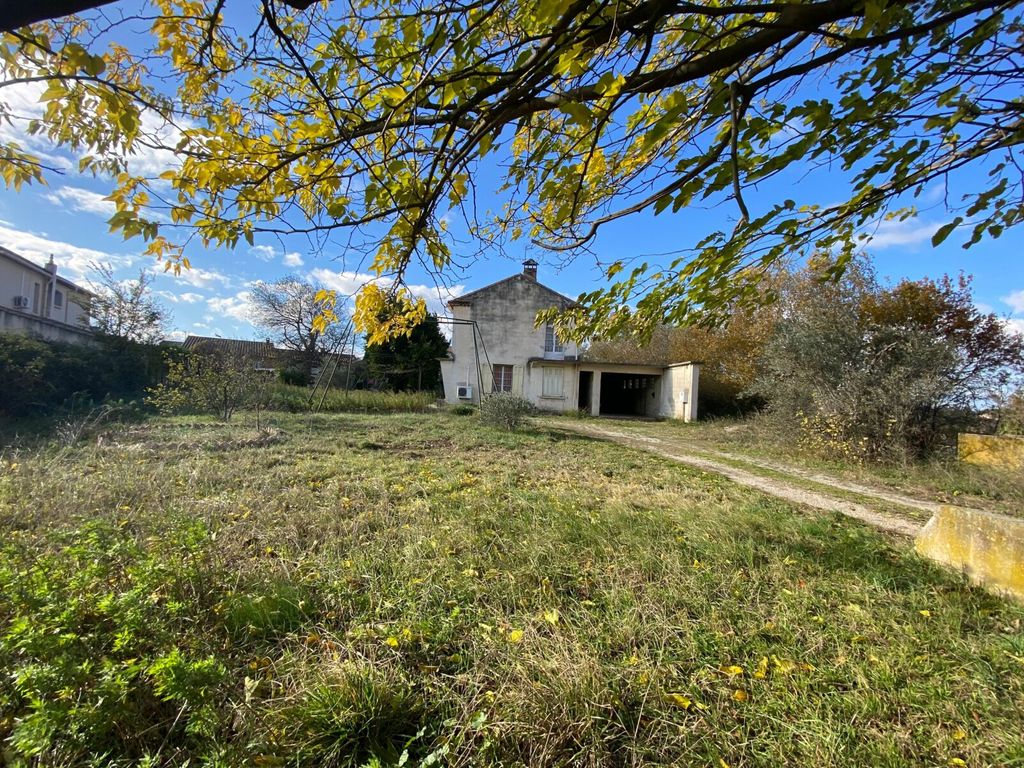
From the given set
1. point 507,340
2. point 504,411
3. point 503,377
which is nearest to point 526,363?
point 503,377

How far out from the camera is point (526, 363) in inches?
842

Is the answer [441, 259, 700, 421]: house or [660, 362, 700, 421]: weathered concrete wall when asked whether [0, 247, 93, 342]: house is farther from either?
[660, 362, 700, 421]: weathered concrete wall

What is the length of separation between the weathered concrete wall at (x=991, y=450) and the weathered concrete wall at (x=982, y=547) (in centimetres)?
541

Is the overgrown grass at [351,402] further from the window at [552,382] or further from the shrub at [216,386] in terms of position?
the window at [552,382]

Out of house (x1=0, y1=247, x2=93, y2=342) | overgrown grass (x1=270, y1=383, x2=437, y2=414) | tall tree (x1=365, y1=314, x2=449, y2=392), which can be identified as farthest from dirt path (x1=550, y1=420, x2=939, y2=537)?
house (x1=0, y1=247, x2=93, y2=342)

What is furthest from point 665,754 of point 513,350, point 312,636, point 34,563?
point 513,350

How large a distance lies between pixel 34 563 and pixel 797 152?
5175mm

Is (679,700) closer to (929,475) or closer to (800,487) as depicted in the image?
(800,487)

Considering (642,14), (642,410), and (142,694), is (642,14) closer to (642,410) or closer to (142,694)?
(142,694)

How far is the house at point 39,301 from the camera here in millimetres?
15895

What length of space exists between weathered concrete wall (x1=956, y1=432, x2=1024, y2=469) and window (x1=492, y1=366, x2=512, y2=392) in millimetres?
16007

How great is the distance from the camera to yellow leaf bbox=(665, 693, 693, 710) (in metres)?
1.82

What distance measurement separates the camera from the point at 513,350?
21.6 m

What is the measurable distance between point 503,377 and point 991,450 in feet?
54.6
